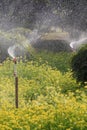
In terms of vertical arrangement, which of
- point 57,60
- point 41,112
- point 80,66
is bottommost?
point 41,112

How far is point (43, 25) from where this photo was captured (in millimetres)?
23797

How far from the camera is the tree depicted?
36.6 ft

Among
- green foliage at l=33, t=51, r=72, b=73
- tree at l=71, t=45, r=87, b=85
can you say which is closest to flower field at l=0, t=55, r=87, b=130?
tree at l=71, t=45, r=87, b=85

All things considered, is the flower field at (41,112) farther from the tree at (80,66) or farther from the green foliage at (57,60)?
the green foliage at (57,60)

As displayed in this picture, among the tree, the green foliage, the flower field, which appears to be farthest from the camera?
the green foliage

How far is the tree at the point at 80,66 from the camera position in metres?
11.1

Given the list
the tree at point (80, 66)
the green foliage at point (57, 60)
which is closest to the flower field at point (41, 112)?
the tree at point (80, 66)

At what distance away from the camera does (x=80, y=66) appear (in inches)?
444

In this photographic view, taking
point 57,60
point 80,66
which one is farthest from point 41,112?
point 57,60

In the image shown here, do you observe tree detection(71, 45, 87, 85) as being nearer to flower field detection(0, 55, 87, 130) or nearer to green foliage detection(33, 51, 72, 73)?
flower field detection(0, 55, 87, 130)

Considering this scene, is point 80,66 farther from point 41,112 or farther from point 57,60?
point 57,60

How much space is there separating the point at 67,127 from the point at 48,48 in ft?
37.0

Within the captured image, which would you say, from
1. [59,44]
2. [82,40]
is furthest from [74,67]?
[82,40]

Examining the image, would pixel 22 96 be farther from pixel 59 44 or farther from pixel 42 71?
pixel 59 44
